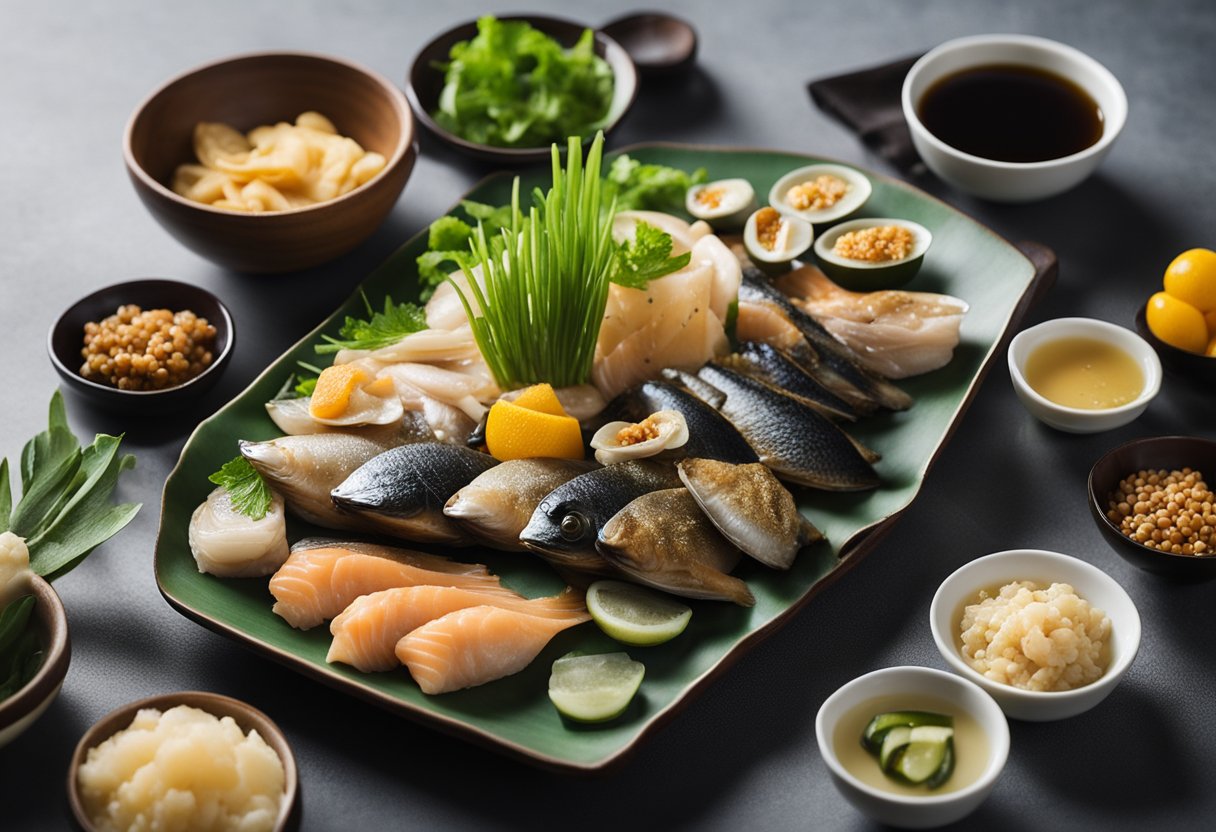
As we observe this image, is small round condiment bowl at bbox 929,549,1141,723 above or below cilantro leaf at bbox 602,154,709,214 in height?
below

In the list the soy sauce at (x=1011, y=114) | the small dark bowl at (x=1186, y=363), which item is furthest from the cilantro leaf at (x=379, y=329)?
the small dark bowl at (x=1186, y=363)

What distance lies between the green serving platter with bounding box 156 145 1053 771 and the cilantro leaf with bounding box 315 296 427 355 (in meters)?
0.10

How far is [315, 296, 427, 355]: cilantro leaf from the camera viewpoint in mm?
3721

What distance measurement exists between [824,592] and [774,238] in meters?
1.34

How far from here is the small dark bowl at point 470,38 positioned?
4547mm

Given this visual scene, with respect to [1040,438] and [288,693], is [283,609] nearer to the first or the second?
[288,693]

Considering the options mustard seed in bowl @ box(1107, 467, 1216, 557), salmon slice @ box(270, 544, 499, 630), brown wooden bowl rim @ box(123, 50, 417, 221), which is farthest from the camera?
brown wooden bowl rim @ box(123, 50, 417, 221)

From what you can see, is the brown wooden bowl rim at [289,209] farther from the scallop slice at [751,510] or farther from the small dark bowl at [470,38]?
the scallop slice at [751,510]

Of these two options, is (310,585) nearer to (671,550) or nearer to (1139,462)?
(671,550)

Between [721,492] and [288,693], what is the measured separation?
1.16m

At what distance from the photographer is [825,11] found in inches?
215

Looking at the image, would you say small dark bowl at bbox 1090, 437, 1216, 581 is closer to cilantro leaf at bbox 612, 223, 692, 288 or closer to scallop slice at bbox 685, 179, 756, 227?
cilantro leaf at bbox 612, 223, 692, 288

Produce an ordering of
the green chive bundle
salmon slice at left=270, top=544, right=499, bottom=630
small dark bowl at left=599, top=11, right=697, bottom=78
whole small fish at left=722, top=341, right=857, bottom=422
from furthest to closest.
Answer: small dark bowl at left=599, top=11, right=697, bottom=78, whole small fish at left=722, top=341, right=857, bottom=422, the green chive bundle, salmon slice at left=270, top=544, right=499, bottom=630

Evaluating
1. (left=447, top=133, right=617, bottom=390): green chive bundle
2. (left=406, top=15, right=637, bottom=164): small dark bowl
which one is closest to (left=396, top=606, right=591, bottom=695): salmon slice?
(left=447, top=133, right=617, bottom=390): green chive bundle
